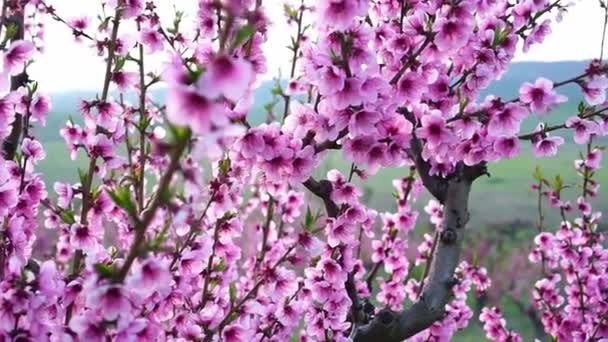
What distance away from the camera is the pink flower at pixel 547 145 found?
197 cm

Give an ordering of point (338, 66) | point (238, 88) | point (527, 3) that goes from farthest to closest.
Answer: point (527, 3) < point (338, 66) < point (238, 88)

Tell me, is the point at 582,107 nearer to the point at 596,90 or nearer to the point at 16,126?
the point at 596,90

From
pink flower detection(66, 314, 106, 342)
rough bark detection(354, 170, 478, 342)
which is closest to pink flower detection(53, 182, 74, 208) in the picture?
pink flower detection(66, 314, 106, 342)

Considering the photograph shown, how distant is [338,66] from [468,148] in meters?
0.59

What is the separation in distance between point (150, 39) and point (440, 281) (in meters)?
1.30

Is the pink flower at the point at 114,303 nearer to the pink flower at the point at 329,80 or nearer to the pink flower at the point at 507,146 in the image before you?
the pink flower at the point at 329,80

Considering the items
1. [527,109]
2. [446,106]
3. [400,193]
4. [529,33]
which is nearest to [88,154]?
[446,106]

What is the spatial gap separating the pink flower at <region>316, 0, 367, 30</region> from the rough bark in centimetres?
110

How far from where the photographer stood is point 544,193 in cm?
340

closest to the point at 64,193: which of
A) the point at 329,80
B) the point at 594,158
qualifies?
the point at 329,80

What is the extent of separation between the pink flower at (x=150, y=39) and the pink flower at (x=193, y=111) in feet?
4.64

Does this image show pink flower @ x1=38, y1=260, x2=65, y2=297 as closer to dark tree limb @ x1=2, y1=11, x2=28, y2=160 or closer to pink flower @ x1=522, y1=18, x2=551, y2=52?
dark tree limb @ x1=2, y1=11, x2=28, y2=160

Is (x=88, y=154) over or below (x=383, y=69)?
below

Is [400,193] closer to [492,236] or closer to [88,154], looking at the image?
[88,154]
